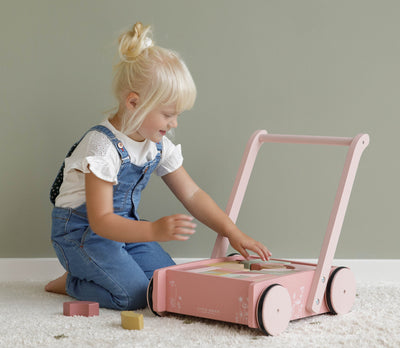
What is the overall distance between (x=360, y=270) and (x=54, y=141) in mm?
786

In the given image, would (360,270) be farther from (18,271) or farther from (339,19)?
(18,271)

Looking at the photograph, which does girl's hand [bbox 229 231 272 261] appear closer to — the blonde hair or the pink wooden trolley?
the pink wooden trolley

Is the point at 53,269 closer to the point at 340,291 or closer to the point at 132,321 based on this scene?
the point at 132,321

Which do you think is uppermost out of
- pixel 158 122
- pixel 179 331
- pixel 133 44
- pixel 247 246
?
pixel 133 44

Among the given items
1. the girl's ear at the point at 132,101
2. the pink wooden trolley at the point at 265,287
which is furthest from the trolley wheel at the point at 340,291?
the girl's ear at the point at 132,101

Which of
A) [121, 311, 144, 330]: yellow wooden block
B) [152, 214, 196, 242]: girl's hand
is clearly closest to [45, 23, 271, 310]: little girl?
[152, 214, 196, 242]: girl's hand

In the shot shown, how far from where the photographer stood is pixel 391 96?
4.81ft

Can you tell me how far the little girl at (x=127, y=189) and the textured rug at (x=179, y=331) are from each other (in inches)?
2.7

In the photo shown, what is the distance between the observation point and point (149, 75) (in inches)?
44.3

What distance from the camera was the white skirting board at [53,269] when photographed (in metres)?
1.46

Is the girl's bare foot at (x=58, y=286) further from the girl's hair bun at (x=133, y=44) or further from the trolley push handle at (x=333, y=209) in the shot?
the girl's hair bun at (x=133, y=44)

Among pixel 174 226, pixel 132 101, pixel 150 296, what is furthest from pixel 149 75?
pixel 150 296

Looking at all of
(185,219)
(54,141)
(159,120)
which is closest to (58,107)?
(54,141)

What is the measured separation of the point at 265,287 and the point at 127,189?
1.25ft
